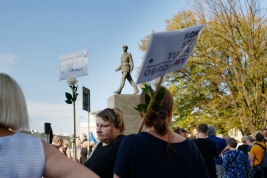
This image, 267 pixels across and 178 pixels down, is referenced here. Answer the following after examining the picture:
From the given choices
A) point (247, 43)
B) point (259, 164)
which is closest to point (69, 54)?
point (259, 164)

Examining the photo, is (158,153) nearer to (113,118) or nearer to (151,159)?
(151,159)

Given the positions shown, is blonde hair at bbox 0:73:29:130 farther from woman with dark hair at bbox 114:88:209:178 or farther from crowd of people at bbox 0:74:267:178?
woman with dark hair at bbox 114:88:209:178

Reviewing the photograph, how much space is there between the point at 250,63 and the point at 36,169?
23198 millimetres

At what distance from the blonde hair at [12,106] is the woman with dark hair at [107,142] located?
2.03m

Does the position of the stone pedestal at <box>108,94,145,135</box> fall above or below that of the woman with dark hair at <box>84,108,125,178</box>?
below

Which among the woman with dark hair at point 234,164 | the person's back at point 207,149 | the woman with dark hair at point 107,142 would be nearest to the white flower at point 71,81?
the person's back at point 207,149

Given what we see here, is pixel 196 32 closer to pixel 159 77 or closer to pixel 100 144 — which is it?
pixel 159 77

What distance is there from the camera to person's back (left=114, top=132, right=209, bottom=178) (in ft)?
9.61

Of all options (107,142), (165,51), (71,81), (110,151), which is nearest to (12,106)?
(165,51)

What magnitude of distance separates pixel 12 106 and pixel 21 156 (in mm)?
209

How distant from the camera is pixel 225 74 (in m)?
26.7

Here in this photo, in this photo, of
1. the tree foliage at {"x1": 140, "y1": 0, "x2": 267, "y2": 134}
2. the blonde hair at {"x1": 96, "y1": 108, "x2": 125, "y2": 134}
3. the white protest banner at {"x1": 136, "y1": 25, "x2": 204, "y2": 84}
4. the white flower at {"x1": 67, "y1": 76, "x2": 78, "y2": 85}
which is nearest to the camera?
the white protest banner at {"x1": 136, "y1": 25, "x2": 204, "y2": 84}

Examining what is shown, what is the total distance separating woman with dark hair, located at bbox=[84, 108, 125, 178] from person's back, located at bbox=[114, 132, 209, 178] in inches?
40.5

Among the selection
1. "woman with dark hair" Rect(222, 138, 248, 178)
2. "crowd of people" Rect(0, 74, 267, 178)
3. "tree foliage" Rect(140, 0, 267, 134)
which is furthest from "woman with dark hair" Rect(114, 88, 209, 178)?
"tree foliage" Rect(140, 0, 267, 134)
